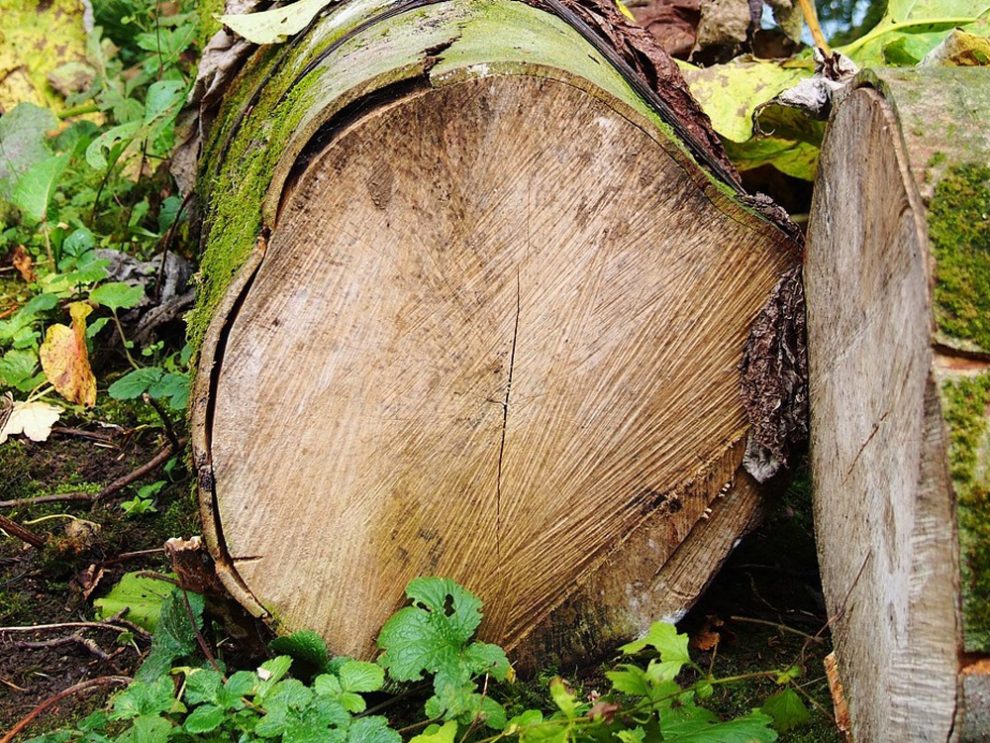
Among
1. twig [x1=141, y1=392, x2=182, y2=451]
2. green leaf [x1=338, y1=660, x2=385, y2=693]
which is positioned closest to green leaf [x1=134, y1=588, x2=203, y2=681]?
green leaf [x1=338, y1=660, x2=385, y2=693]

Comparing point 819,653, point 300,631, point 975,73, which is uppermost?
point 975,73

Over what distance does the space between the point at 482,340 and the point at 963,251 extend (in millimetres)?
808

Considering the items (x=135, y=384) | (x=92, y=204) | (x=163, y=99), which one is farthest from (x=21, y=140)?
(x=135, y=384)

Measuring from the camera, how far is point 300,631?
1951 millimetres

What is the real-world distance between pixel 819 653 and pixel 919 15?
1678mm

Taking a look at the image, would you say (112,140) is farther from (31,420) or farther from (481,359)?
(481,359)

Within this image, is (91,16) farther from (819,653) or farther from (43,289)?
(819,653)

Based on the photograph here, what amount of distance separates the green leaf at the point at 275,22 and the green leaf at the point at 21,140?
67.0 inches


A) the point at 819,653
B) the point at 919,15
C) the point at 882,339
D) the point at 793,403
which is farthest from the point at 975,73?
the point at 919,15

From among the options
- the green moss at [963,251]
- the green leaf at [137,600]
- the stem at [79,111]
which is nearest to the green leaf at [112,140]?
the stem at [79,111]

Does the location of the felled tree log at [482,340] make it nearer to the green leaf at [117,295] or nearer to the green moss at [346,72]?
the green moss at [346,72]

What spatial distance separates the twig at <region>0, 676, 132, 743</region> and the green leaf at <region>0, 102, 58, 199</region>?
7.39 ft

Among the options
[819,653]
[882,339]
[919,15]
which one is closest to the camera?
[882,339]

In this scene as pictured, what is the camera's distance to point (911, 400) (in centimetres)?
146
